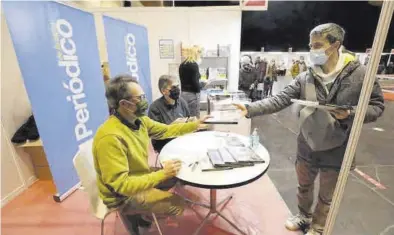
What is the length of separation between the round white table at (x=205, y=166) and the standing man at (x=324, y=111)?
1.12 ft

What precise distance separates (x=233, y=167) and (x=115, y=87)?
3.01ft

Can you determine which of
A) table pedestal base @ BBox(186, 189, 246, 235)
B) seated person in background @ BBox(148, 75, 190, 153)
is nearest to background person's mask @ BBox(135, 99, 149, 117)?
seated person in background @ BBox(148, 75, 190, 153)

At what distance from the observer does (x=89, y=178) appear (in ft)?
4.76

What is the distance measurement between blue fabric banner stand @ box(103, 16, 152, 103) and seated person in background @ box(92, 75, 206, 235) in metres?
1.56

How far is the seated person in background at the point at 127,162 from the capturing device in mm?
1226

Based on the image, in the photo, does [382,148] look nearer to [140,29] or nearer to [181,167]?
[181,167]

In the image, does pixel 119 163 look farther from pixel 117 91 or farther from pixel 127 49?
pixel 127 49

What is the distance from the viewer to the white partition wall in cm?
425

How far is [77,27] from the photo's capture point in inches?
86.4

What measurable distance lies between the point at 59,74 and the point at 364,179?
3.57 metres

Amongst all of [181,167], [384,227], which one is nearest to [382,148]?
[384,227]

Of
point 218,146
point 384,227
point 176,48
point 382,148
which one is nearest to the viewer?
point 218,146

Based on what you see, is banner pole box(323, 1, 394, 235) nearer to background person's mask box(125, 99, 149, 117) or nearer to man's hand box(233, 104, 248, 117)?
man's hand box(233, 104, 248, 117)

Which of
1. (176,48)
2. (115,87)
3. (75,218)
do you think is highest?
(176,48)
